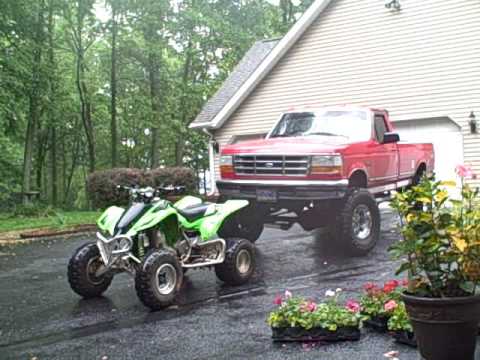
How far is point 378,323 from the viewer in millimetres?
5000

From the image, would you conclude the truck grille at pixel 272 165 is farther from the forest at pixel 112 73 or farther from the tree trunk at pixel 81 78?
the tree trunk at pixel 81 78

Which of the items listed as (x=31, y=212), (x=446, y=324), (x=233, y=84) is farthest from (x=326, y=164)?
(x=233, y=84)

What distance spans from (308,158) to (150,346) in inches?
182

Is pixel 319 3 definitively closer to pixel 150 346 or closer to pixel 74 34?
pixel 74 34

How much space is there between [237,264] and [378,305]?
258cm

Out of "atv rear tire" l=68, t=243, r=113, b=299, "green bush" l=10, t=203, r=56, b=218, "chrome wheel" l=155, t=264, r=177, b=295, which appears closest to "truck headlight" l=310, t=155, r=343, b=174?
"chrome wheel" l=155, t=264, r=177, b=295

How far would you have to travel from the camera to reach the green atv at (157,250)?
6.32 m

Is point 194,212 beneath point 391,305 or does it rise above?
above

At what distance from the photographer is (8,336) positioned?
5.62 metres

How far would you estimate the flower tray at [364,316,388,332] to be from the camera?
16.3 feet

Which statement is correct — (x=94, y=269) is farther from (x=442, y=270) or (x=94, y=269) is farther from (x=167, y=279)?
(x=442, y=270)

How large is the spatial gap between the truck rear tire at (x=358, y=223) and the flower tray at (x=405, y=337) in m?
4.20

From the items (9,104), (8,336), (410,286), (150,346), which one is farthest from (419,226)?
(9,104)

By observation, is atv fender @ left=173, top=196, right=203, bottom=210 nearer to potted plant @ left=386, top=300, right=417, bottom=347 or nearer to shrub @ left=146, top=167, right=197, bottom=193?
potted plant @ left=386, top=300, right=417, bottom=347
